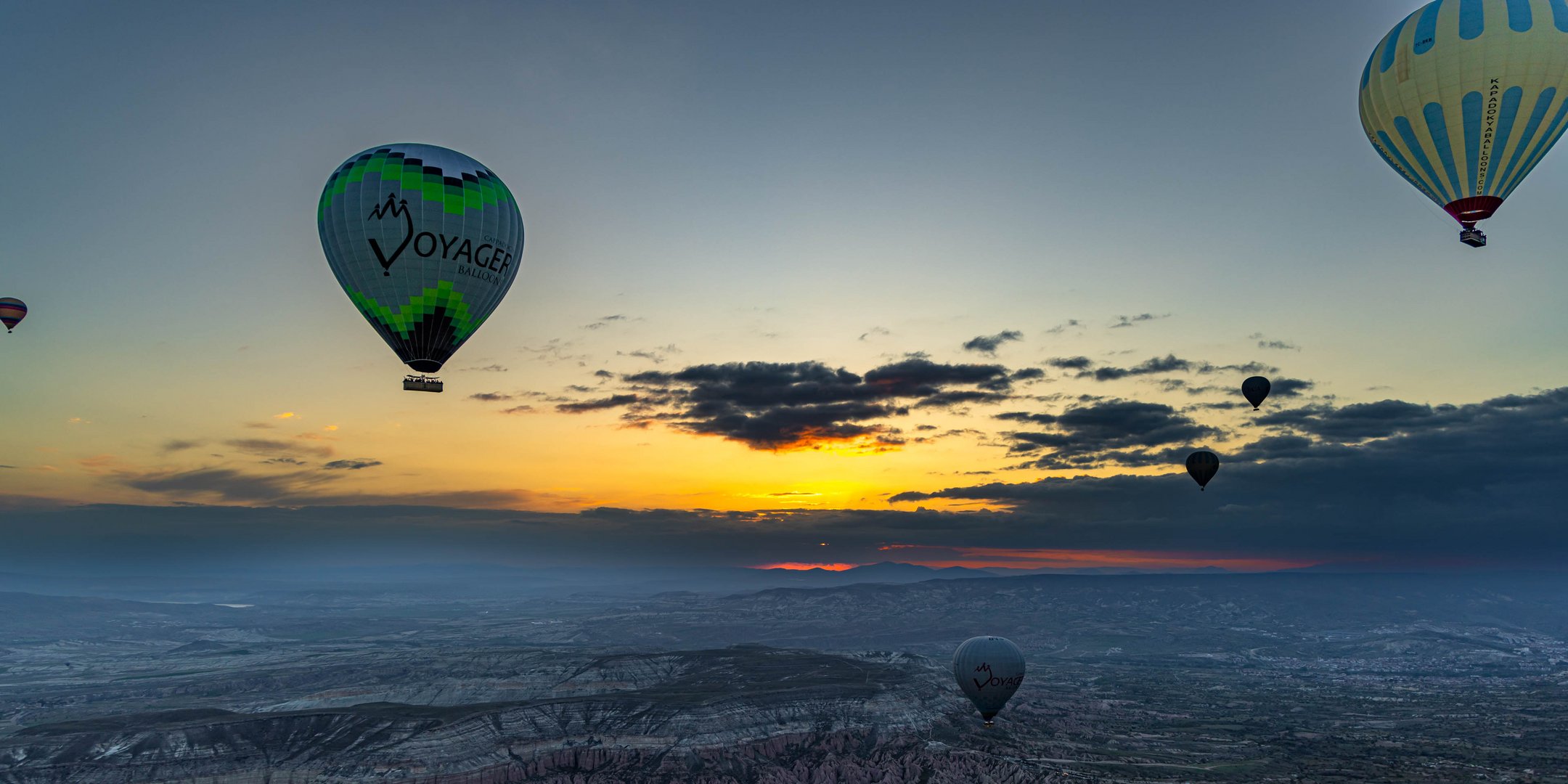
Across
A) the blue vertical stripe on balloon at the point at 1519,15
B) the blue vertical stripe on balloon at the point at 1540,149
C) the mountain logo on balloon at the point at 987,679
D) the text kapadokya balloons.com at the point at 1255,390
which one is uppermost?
the blue vertical stripe on balloon at the point at 1519,15

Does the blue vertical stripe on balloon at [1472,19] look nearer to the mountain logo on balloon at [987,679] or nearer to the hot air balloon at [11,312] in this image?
the mountain logo on balloon at [987,679]

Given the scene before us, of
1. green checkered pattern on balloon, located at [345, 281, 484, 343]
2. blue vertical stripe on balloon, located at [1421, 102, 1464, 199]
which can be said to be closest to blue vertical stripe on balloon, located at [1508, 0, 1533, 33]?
blue vertical stripe on balloon, located at [1421, 102, 1464, 199]

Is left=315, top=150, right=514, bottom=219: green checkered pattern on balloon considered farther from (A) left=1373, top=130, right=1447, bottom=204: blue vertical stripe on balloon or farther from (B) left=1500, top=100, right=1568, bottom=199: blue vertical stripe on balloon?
(B) left=1500, top=100, right=1568, bottom=199: blue vertical stripe on balloon

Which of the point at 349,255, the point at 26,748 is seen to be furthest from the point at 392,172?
the point at 26,748

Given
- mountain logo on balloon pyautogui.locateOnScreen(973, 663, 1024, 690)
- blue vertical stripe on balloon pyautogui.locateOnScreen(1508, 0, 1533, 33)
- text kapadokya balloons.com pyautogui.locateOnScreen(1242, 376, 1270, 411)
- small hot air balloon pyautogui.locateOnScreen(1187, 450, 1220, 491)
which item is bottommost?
mountain logo on balloon pyautogui.locateOnScreen(973, 663, 1024, 690)

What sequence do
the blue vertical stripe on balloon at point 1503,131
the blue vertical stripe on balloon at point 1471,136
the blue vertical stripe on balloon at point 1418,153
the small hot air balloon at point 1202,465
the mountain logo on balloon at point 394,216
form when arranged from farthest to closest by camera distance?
the small hot air balloon at point 1202,465 < the mountain logo on balloon at point 394,216 < the blue vertical stripe on balloon at point 1418,153 < the blue vertical stripe on balloon at point 1471,136 < the blue vertical stripe on balloon at point 1503,131

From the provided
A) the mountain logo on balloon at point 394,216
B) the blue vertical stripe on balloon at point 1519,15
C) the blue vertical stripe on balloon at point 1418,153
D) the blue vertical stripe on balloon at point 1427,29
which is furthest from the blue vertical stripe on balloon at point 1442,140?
the mountain logo on balloon at point 394,216
